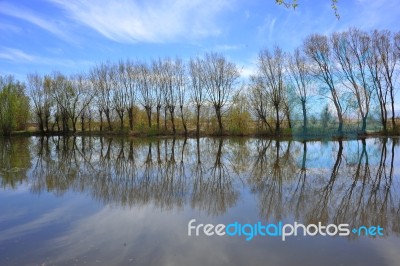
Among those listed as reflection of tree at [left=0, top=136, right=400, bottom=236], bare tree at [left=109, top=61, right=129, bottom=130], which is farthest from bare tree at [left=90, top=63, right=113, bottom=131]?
reflection of tree at [left=0, top=136, right=400, bottom=236]

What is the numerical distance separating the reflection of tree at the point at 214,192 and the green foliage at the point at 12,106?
147ft

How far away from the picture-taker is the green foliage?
4772 centimetres

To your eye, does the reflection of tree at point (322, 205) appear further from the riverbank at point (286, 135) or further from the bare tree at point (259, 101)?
the bare tree at point (259, 101)

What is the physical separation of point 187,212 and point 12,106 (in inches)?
1929

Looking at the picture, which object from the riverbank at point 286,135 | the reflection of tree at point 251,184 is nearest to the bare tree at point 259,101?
the riverbank at point 286,135

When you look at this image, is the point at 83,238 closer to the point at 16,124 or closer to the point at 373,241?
the point at 373,241

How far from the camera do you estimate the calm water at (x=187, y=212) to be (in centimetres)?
495

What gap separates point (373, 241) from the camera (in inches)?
212

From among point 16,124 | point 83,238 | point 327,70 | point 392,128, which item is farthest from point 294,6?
point 16,124

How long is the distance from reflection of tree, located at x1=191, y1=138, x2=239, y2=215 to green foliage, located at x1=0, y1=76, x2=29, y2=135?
4469 cm

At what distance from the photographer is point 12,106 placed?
158 ft

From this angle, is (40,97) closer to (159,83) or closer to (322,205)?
(159,83)

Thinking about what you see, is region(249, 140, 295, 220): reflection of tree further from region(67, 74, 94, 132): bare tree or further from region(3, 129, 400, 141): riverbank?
region(67, 74, 94, 132): bare tree

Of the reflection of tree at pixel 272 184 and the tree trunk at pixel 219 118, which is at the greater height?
the tree trunk at pixel 219 118
